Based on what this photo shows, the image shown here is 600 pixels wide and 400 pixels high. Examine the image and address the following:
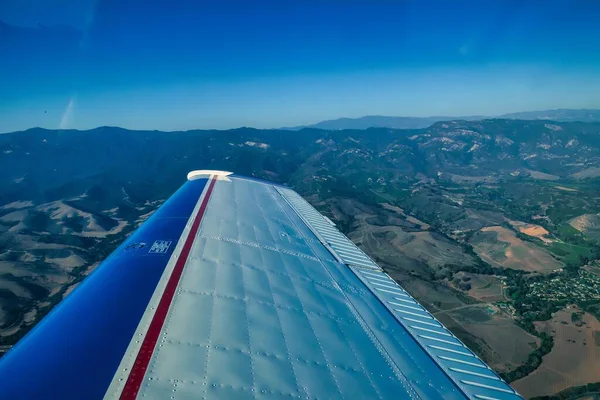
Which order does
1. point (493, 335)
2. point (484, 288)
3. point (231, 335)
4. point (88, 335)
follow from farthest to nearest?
1. point (484, 288)
2. point (493, 335)
3. point (231, 335)
4. point (88, 335)

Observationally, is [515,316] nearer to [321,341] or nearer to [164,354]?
[321,341]

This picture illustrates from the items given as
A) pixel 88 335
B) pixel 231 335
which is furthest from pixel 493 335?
pixel 88 335

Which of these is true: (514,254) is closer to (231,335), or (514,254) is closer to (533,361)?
(533,361)

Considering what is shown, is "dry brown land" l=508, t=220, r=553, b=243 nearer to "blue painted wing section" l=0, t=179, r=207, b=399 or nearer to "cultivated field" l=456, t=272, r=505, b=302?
"cultivated field" l=456, t=272, r=505, b=302

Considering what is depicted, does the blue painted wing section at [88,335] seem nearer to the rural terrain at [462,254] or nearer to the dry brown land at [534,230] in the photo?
the rural terrain at [462,254]

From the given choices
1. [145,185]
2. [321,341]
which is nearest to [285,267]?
[321,341]

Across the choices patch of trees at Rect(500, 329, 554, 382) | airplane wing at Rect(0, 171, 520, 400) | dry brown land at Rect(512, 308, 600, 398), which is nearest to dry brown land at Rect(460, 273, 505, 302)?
dry brown land at Rect(512, 308, 600, 398)
